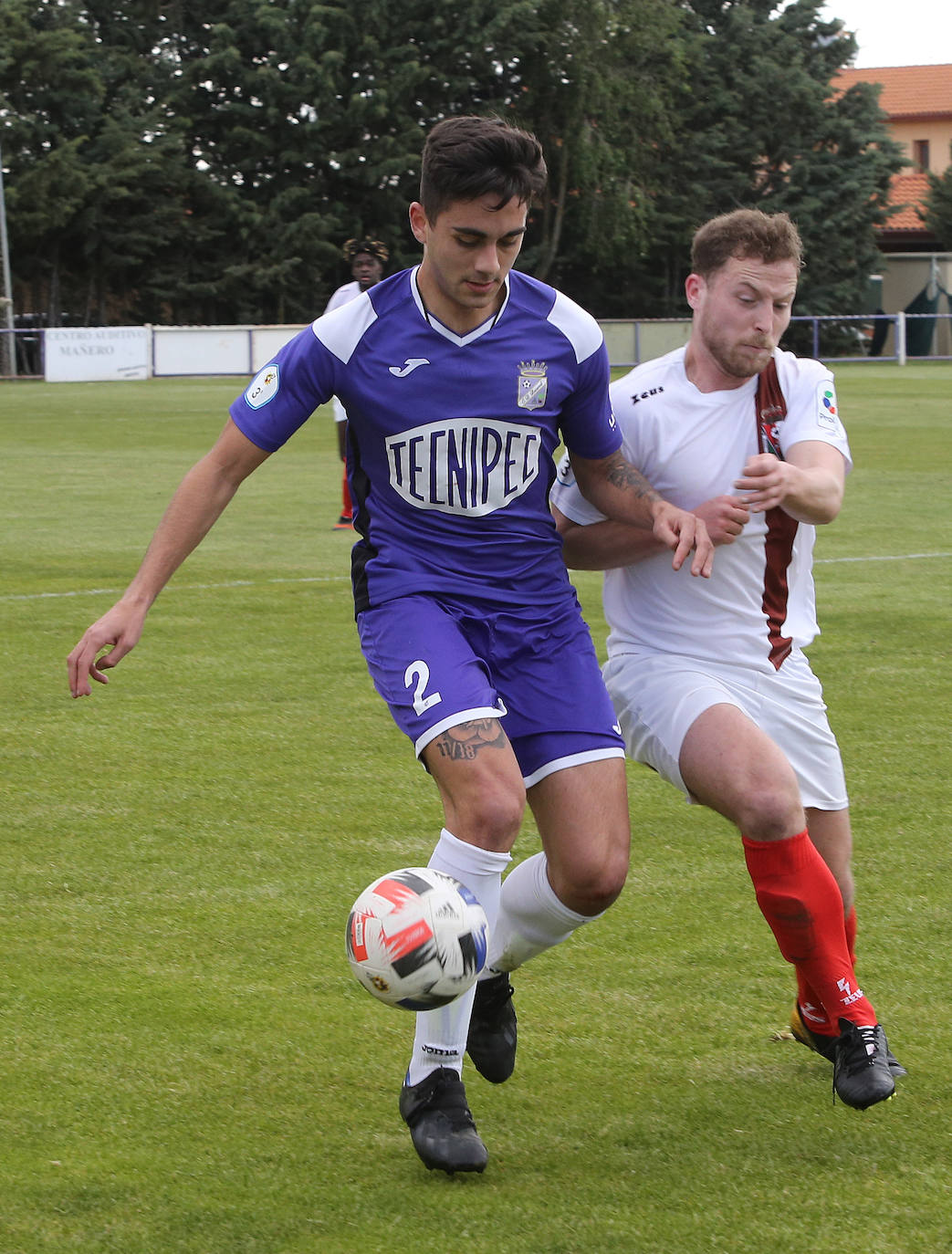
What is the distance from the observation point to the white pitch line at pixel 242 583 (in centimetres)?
1052

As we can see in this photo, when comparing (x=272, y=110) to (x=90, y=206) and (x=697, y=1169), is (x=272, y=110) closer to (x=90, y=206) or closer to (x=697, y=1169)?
(x=90, y=206)

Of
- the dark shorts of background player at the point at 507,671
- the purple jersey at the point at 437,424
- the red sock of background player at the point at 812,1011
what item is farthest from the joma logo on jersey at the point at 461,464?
the red sock of background player at the point at 812,1011

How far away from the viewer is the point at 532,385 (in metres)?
3.82

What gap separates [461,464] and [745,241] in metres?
0.86

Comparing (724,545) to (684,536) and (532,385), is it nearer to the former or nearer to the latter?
(684,536)

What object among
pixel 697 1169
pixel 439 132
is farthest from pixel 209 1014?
pixel 439 132

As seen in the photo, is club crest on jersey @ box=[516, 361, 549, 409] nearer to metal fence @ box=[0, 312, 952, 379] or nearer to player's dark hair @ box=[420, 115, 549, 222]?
player's dark hair @ box=[420, 115, 549, 222]

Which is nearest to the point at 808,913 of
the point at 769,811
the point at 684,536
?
the point at 769,811

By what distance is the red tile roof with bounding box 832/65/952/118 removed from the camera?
8250 centimetres

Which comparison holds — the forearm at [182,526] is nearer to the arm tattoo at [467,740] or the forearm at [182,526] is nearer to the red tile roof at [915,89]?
the arm tattoo at [467,740]

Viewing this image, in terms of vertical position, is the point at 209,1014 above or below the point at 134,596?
Result: below

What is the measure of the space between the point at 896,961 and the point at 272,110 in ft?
163

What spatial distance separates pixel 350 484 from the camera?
4000mm

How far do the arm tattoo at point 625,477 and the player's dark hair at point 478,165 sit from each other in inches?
27.9
